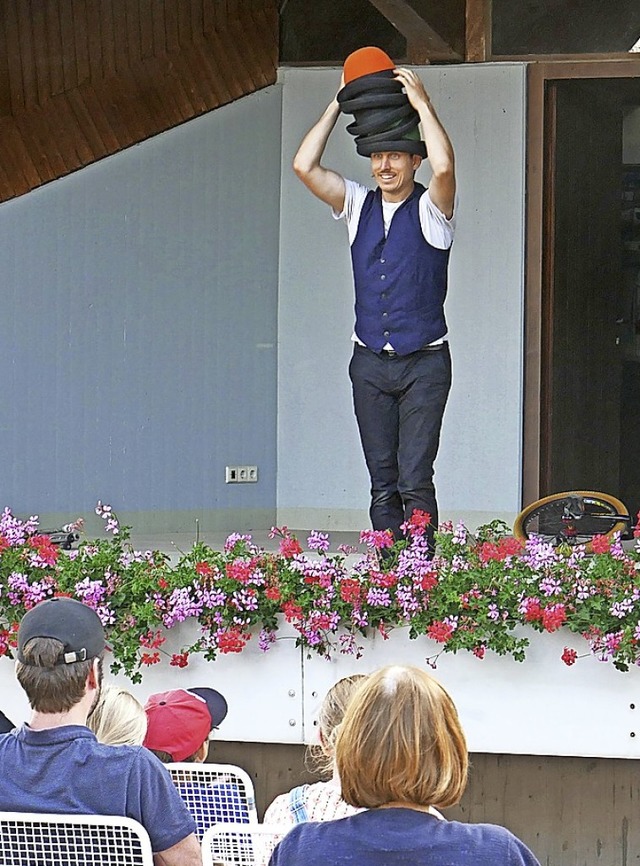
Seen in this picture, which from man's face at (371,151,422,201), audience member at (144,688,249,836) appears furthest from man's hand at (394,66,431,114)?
audience member at (144,688,249,836)

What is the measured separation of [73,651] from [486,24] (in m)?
5.85

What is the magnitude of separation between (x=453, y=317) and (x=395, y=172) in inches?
127

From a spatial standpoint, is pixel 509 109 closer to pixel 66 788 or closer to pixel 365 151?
pixel 365 151

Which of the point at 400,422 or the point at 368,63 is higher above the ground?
the point at 368,63

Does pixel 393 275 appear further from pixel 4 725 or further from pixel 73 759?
pixel 73 759

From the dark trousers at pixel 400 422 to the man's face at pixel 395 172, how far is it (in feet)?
1.73

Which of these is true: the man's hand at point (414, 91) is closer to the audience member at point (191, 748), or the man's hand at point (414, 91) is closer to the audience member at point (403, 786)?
the audience member at point (191, 748)

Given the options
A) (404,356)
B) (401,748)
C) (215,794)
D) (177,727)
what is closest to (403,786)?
(401,748)

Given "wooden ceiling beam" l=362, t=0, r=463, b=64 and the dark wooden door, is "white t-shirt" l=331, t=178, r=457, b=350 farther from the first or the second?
the dark wooden door

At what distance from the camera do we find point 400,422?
447 centimetres

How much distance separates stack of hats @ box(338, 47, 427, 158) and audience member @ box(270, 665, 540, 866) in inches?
109

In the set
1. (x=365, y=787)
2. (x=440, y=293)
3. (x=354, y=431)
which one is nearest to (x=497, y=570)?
(x=440, y=293)

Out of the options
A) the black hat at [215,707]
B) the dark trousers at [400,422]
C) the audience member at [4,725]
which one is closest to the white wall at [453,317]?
the dark trousers at [400,422]

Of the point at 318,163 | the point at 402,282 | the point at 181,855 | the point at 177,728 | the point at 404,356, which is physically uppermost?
the point at 318,163
